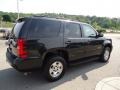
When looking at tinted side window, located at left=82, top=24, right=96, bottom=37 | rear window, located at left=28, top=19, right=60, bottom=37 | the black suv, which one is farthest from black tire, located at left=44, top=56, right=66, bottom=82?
tinted side window, located at left=82, top=24, right=96, bottom=37

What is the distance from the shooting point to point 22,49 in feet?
14.5

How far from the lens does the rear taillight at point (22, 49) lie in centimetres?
440

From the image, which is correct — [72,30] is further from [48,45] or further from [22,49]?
[22,49]

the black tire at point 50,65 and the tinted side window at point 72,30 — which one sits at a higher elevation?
the tinted side window at point 72,30

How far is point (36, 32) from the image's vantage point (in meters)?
4.61

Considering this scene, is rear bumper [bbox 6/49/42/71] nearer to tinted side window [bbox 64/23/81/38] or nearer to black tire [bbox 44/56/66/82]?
black tire [bbox 44/56/66/82]

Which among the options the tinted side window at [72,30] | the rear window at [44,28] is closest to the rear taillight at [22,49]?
the rear window at [44,28]

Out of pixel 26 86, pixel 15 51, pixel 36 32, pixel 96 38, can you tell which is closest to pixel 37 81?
pixel 26 86

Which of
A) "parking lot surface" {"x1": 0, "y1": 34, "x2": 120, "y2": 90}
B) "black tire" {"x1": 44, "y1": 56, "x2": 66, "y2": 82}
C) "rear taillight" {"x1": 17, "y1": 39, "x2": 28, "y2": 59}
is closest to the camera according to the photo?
"rear taillight" {"x1": 17, "y1": 39, "x2": 28, "y2": 59}

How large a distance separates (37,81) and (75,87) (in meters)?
1.17

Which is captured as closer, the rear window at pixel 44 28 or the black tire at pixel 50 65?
the rear window at pixel 44 28

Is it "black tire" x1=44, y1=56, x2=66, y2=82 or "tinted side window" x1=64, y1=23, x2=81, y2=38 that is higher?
"tinted side window" x1=64, y1=23, x2=81, y2=38

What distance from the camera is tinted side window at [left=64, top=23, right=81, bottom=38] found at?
5480mm

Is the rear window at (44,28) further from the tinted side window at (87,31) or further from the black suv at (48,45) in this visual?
the tinted side window at (87,31)
